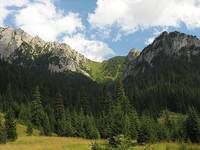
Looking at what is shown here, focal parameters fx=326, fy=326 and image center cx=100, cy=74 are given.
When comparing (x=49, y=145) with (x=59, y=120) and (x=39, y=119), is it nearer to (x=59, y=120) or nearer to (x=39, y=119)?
(x=59, y=120)

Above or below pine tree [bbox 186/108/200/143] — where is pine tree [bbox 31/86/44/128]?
above

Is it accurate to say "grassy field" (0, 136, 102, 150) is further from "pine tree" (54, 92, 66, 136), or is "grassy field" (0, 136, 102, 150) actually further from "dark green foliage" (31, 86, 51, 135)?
"dark green foliage" (31, 86, 51, 135)

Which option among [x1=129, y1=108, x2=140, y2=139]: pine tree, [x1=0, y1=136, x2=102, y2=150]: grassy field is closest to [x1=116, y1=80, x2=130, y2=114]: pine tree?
[x1=129, y1=108, x2=140, y2=139]: pine tree

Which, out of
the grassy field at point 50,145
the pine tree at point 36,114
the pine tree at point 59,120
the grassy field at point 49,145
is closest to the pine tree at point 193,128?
the grassy field at point 49,145

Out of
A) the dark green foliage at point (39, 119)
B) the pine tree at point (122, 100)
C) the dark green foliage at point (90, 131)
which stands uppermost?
the pine tree at point (122, 100)

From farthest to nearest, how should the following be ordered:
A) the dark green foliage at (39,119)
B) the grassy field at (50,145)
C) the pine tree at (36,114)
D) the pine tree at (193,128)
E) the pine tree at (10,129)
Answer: the pine tree at (36,114) < the dark green foliage at (39,119) < the pine tree at (10,129) < the pine tree at (193,128) < the grassy field at (50,145)

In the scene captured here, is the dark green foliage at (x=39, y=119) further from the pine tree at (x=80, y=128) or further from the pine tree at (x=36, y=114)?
the pine tree at (x=80, y=128)

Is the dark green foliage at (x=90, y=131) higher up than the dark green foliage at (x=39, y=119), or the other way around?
the dark green foliage at (x=39, y=119)

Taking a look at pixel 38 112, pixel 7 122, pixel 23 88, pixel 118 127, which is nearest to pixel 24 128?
pixel 38 112

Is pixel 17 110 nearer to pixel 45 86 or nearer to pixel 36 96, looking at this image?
pixel 36 96

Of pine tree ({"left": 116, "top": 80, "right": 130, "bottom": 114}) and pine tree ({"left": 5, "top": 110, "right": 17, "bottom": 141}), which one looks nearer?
pine tree ({"left": 5, "top": 110, "right": 17, "bottom": 141})

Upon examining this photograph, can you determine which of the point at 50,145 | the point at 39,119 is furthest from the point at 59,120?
the point at 50,145

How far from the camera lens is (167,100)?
182500 millimetres

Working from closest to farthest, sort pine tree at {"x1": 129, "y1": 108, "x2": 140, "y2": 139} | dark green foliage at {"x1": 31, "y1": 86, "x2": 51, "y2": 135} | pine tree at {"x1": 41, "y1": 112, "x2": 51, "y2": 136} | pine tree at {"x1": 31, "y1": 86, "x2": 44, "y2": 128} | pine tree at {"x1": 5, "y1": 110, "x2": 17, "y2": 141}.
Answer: pine tree at {"x1": 129, "y1": 108, "x2": 140, "y2": 139}, pine tree at {"x1": 5, "y1": 110, "x2": 17, "y2": 141}, pine tree at {"x1": 41, "y1": 112, "x2": 51, "y2": 136}, dark green foliage at {"x1": 31, "y1": 86, "x2": 51, "y2": 135}, pine tree at {"x1": 31, "y1": 86, "x2": 44, "y2": 128}
